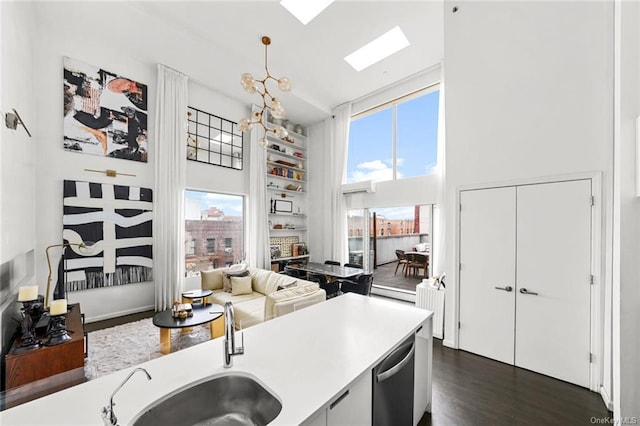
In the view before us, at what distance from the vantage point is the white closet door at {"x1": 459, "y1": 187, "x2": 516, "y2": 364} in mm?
2893

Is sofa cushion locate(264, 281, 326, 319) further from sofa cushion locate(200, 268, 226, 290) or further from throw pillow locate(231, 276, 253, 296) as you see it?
sofa cushion locate(200, 268, 226, 290)

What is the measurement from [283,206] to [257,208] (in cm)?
93

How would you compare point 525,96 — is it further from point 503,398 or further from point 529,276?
point 503,398

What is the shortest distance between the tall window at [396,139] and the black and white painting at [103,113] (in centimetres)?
445

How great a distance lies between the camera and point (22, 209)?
277 centimetres

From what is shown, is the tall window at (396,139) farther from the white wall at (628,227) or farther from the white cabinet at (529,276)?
the white wall at (628,227)

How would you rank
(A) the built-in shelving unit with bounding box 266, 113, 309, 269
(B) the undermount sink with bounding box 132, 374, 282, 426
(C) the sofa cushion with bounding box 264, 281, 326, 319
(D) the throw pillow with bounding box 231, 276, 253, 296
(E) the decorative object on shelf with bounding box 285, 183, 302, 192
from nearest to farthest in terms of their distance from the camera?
(B) the undermount sink with bounding box 132, 374, 282, 426, (C) the sofa cushion with bounding box 264, 281, 326, 319, (D) the throw pillow with bounding box 231, 276, 253, 296, (A) the built-in shelving unit with bounding box 266, 113, 309, 269, (E) the decorative object on shelf with bounding box 285, 183, 302, 192

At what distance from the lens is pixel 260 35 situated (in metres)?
3.94

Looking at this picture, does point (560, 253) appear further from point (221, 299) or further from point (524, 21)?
point (221, 299)

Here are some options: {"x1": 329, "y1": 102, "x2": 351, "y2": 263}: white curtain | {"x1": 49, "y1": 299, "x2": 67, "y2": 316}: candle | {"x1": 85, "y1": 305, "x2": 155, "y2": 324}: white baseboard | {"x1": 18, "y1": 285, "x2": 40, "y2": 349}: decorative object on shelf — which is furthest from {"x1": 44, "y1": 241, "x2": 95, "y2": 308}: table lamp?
{"x1": 329, "y1": 102, "x2": 351, "y2": 263}: white curtain

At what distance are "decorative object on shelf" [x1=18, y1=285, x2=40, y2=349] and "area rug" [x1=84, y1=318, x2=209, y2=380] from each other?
646 mm

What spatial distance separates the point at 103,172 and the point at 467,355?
589 centimetres

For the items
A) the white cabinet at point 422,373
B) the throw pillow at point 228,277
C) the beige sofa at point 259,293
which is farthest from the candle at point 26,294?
the white cabinet at point 422,373

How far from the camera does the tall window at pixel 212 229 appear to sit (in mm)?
5039
